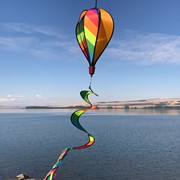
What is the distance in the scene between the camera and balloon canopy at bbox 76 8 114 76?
13.6 m

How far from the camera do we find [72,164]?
1448 inches

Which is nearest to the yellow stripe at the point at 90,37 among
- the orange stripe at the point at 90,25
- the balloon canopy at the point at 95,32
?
the balloon canopy at the point at 95,32

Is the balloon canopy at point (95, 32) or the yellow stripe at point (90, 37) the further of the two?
the yellow stripe at point (90, 37)

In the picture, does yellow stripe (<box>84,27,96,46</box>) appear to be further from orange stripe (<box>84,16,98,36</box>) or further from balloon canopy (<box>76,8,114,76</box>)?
orange stripe (<box>84,16,98,36</box>)

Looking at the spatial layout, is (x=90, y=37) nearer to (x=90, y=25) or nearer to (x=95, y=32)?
(x=95, y=32)

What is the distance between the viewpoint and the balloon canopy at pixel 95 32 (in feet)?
44.5

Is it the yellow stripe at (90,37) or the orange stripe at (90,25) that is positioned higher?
the orange stripe at (90,25)

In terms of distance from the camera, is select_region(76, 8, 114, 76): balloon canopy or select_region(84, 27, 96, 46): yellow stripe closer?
select_region(76, 8, 114, 76): balloon canopy

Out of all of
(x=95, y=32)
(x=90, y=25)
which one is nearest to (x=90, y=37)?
(x=95, y=32)

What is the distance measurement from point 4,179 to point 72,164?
32.3 ft

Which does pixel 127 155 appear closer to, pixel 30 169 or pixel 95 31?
pixel 30 169

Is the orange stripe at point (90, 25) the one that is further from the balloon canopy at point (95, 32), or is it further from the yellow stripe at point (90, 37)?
the yellow stripe at point (90, 37)

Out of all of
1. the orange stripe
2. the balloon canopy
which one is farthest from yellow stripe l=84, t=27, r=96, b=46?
the orange stripe

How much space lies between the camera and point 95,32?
13.7 m
